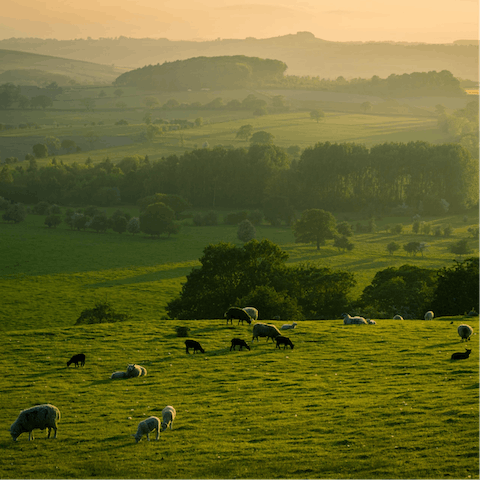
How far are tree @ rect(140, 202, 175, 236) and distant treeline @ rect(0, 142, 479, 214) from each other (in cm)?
4065

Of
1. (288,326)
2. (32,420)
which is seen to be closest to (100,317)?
(288,326)

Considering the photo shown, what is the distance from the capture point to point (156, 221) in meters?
130

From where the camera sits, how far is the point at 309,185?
176625 millimetres

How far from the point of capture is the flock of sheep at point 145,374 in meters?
19.0

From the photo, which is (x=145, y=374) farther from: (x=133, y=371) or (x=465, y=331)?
(x=465, y=331)

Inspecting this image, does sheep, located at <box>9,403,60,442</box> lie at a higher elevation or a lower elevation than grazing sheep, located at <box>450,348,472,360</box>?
higher

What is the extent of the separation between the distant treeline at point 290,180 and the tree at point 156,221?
40651 millimetres

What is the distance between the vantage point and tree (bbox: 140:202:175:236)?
130 m

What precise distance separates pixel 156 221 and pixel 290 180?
60.5 m

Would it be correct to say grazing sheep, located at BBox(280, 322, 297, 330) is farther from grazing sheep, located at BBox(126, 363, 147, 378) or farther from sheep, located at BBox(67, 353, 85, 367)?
sheep, located at BBox(67, 353, 85, 367)

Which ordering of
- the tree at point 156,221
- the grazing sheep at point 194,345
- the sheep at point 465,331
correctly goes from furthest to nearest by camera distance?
1. the tree at point 156,221
2. the sheep at point 465,331
3. the grazing sheep at point 194,345

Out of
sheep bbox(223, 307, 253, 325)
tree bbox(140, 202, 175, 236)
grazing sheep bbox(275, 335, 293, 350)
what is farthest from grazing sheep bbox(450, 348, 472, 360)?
tree bbox(140, 202, 175, 236)

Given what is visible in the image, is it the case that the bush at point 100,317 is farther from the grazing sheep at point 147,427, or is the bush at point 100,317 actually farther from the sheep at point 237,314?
the grazing sheep at point 147,427

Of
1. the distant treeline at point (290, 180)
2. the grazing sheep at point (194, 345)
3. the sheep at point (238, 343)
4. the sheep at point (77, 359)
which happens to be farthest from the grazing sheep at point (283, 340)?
the distant treeline at point (290, 180)
